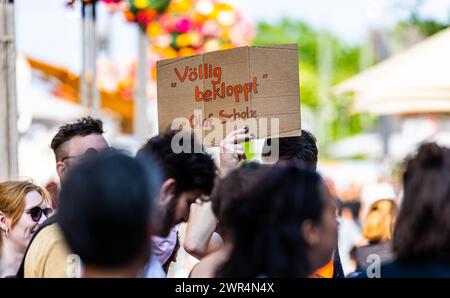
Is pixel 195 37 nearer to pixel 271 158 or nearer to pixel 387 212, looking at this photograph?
pixel 387 212

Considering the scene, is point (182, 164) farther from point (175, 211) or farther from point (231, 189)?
point (231, 189)

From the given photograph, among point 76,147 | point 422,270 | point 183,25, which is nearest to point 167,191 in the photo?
point 422,270

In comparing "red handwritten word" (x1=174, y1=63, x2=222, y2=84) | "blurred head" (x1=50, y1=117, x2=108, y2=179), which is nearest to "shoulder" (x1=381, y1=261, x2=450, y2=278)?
"red handwritten word" (x1=174, y1=63, x2=222, y2=84)

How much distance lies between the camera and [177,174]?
2.70 m

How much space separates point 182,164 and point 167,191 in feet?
0.37

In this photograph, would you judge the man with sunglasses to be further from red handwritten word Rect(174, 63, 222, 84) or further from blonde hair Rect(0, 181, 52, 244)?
red handwritten word Rect(174, 63, 222, 84)

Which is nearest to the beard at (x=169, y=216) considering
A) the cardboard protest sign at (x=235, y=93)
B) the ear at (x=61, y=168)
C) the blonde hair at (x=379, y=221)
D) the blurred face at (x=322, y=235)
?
the blurred face at (x=322, y=235)

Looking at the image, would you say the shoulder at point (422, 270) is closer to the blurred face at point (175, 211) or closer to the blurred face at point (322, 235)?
the blurred face at point (322, 235)

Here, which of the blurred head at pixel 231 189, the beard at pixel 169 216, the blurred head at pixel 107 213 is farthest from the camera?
the beard at pixel 169 216

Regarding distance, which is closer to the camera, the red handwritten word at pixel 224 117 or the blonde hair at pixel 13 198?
the red handwritten word at pixel 224 117

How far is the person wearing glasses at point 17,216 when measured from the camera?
11.4 ft

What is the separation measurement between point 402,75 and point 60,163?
3.17 meters

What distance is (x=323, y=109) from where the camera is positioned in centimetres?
5284
